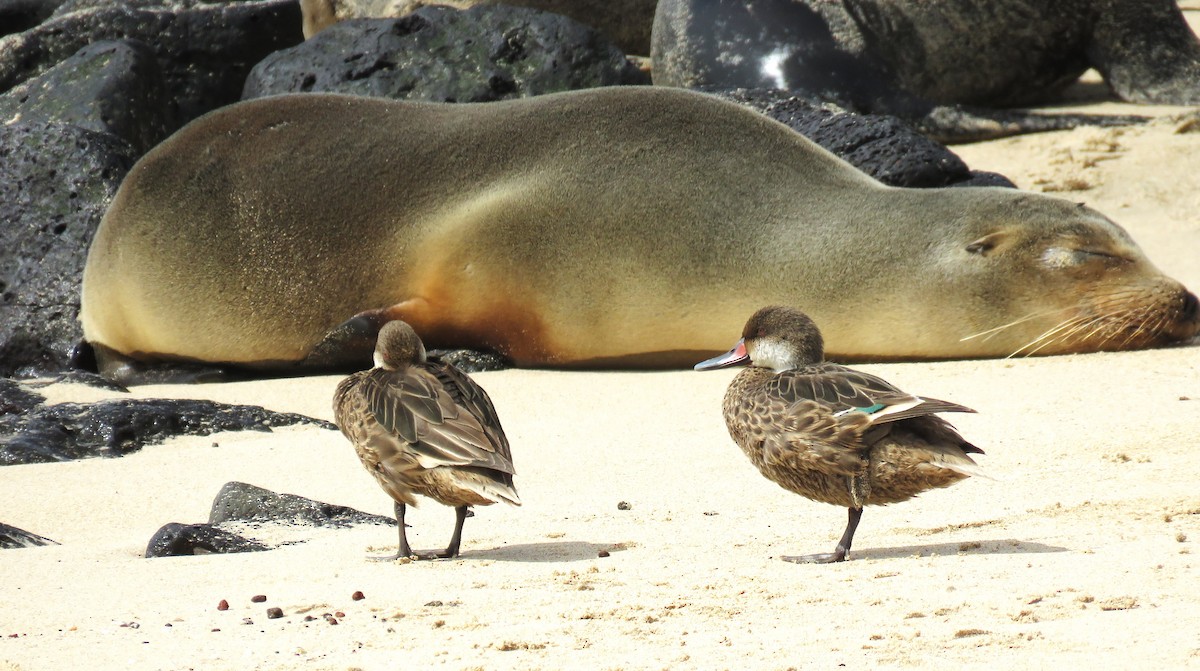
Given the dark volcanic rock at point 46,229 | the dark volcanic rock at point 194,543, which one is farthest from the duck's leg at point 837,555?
the dark volcanic rock at point 46,229

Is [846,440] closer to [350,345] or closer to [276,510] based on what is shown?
[276,510]

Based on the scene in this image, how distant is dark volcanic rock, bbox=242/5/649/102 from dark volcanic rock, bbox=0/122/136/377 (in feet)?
4.42

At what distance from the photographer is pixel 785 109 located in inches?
345

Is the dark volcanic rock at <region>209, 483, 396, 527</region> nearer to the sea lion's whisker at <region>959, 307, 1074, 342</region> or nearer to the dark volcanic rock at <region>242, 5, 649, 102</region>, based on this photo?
the sea lion's whisker at <region>959, 307, 1074, 342</region>

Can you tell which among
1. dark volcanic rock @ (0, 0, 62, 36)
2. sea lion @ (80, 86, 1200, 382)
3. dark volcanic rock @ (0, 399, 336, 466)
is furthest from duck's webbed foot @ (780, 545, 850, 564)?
dark volcanic rock @ (0, 0, 62, 36)

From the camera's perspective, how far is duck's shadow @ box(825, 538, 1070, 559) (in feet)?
11.1

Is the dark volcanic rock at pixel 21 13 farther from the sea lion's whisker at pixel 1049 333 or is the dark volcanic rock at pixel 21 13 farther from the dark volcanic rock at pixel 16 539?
the dark volcanic rock at pixel 16 539

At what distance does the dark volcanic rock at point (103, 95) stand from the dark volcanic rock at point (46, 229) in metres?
1.07

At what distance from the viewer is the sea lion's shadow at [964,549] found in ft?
11.1

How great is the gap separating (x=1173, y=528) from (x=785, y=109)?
5596 mm

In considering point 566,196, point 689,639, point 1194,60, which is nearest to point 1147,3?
point 1194,60

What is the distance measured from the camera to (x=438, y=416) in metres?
3.74

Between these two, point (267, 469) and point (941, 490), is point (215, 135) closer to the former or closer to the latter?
point (267, 469)

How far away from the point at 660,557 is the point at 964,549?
2.21 ft
